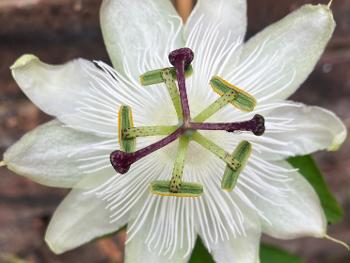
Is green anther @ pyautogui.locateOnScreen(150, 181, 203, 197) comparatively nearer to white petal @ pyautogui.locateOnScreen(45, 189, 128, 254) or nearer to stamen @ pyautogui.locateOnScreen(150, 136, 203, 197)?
stamen @ pyautogui.locateOnScreen(150, 136, 203, 197)

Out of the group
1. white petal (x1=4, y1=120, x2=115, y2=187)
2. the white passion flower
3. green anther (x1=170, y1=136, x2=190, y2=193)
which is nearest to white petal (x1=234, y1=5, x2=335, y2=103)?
the white passion flower

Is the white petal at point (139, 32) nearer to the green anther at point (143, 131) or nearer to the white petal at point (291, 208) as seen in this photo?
the green anther at point (143, 131)

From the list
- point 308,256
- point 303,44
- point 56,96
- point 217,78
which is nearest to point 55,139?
point 56,96

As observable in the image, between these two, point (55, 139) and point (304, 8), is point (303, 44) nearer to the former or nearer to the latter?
point (304, 8)

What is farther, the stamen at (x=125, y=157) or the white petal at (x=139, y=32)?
the white petal at (x=139, y=32)

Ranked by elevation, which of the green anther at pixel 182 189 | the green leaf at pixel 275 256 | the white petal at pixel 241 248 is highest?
the green anther at pixel 182 189

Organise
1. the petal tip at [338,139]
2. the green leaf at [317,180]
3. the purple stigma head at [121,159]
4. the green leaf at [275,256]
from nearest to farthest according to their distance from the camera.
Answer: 1. the purple stigma head at [121,159]
2. the petal tip at [338,139]
3. the green leaf at [317,180]
4. the green leaf at [275,256]

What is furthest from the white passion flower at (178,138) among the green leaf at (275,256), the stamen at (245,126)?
Result: the green leaf at (275,256)
